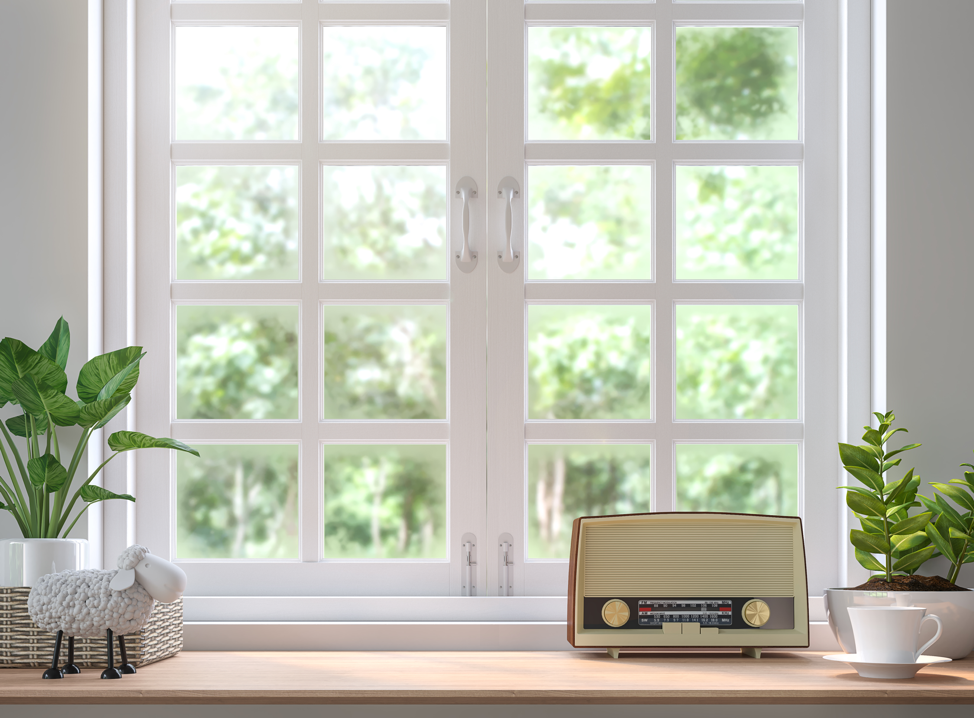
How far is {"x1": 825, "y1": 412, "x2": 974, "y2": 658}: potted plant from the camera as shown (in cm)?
132

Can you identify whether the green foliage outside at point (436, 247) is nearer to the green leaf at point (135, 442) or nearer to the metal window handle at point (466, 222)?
the metal window handle at point (466, 222)

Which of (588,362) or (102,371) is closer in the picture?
(102,371)

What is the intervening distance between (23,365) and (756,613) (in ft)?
4.13

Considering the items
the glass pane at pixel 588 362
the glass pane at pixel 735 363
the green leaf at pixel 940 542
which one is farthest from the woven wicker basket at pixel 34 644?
the green leaf at pixel 940 542

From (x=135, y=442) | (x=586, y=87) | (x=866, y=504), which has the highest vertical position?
(x=586, y=87)

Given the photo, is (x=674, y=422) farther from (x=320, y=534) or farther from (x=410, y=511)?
(x=320, y=534)

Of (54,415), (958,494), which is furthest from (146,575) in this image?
(958,494)

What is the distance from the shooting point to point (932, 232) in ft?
5.06

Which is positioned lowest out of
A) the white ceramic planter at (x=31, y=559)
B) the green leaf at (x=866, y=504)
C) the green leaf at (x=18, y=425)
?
the white ceramic planter at (x=31, y=559)

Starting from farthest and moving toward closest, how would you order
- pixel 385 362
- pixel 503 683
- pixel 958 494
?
pixel 385 362, pixel 958 494, pixel 503 683

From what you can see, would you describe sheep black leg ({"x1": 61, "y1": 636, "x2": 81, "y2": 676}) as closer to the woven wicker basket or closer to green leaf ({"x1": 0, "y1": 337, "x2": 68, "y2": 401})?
the woven wicker basket

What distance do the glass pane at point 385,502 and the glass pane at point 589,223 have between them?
45 centimetres

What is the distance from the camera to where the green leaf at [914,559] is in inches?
55.0

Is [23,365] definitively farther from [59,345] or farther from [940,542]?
[940,542]
